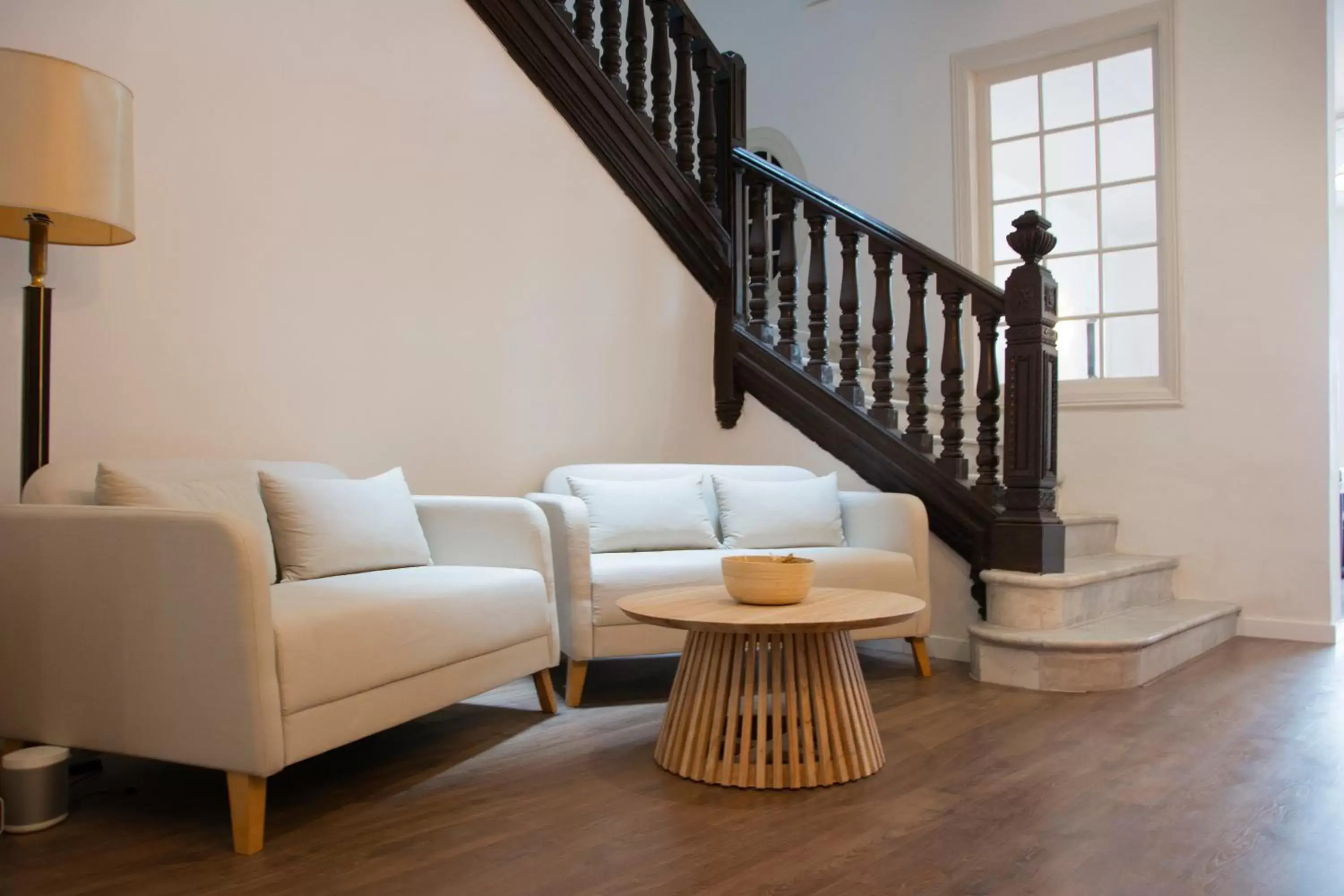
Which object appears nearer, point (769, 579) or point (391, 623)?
point (391, 623)

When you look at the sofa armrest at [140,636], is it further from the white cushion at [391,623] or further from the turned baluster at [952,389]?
the turned baluster at [952,389]

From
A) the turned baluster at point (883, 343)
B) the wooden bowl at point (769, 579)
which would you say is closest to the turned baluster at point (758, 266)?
the turned baluster at point (883, 343)

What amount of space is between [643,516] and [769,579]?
1.07 meters

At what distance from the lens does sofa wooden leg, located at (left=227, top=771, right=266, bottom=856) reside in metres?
1.83

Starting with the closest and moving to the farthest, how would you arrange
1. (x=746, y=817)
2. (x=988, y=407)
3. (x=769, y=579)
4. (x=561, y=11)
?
(x=746, y=817), (x=769, y=579), (x=988, y=407), (x=561, y=11)

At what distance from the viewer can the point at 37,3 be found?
2.52m

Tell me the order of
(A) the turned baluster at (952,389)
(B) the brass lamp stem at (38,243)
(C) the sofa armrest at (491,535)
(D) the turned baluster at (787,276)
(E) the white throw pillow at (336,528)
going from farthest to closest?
(D) the turned baluster at (787,276), (A) the turned baluster at (952,389), (C) the sofa armrest at (491,535), (E) the white throw pillow at (336,528), (B) the brass lamp stem at (38,243)

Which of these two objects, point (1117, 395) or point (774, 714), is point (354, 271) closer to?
point (774, 714)

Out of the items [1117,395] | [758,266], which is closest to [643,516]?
[758,266]

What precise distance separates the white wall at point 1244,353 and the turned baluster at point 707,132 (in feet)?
5.80

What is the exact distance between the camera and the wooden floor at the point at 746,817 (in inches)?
67.1

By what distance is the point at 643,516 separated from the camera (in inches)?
132

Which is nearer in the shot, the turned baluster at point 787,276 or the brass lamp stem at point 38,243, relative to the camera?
the brass lamp stem at point 38,243

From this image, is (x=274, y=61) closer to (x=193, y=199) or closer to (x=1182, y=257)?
(x=193, y=199)
